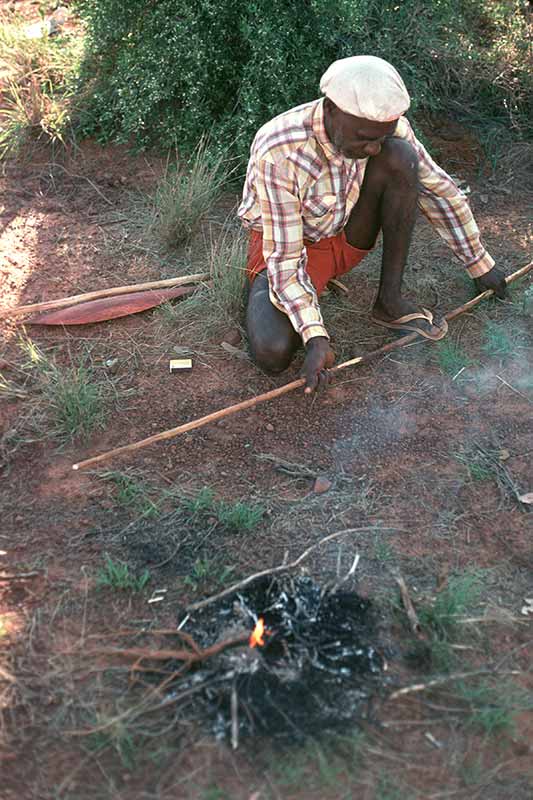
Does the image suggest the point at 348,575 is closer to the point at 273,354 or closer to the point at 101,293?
the point at 273,354

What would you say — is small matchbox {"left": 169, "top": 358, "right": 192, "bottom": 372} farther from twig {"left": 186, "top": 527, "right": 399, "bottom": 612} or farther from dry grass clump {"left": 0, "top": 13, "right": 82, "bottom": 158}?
dry grass clump {"left": 0, "top": 13, "right": 82, "bottom": 158}

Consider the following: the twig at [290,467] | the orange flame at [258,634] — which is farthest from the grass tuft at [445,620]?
the twig at [290,467]

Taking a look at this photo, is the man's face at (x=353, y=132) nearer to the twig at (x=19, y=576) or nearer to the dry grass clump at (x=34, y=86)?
the twig at (x=19, y=576)

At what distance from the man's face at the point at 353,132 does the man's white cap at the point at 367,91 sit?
33 mm

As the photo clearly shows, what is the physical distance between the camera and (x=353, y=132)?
9.71 feet

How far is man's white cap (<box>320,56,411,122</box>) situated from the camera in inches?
112

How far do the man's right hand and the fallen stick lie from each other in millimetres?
1002

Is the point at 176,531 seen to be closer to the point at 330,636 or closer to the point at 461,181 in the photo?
the point at 330,636

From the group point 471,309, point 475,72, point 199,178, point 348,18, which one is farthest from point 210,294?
point 475,72

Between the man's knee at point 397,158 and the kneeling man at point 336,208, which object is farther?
the man's knee at point 397,158

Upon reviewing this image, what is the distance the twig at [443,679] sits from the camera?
232 centimetres

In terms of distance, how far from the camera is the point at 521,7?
5.68 m

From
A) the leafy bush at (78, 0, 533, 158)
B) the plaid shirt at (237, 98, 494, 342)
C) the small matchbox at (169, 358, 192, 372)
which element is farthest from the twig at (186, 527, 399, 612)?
the leafy bush at (78, 0, 533, 158)

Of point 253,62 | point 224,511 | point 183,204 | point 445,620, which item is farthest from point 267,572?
point 253,62
